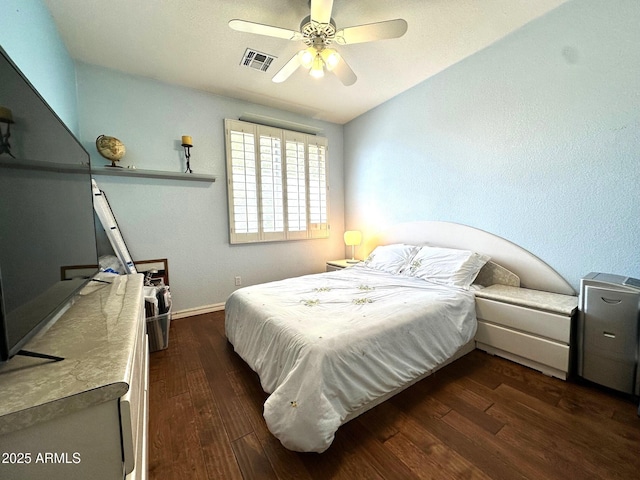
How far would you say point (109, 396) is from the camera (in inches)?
24.5

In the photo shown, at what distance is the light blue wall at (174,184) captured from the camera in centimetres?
254

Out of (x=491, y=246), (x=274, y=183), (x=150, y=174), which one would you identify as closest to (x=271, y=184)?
(x=274, y=183)

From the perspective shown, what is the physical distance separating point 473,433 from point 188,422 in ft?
5.22

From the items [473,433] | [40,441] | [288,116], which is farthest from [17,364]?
[288,116]

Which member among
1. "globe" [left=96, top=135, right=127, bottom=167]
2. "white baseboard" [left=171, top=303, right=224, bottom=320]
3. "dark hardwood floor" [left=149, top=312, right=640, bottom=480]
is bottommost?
"dark hardwood floor" [left=149, top=312, right=640, bottom=480]

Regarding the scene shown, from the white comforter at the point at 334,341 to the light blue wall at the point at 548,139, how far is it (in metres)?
0.95

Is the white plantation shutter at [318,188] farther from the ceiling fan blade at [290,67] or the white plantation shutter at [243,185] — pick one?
the ceiling fan blade at [290,67]

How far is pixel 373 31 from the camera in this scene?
1.65m

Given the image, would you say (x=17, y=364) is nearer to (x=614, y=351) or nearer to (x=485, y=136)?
(x=614, y=351)

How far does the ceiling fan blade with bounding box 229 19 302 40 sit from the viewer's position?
1591 mm

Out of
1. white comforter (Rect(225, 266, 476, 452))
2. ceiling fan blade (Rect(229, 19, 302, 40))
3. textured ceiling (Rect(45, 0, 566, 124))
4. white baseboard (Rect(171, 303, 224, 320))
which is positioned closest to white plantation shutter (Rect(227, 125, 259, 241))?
textured ceiling (Rect(45, 0, 566, 124))

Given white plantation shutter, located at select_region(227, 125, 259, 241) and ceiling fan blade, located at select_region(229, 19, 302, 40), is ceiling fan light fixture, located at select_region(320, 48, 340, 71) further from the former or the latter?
white plantation shutter, located at select_region(227, 125, 259, 241)

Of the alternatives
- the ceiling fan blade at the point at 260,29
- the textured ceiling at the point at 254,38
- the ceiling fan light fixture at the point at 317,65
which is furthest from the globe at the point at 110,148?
the ceiling fan light fixture at the point at 317,65

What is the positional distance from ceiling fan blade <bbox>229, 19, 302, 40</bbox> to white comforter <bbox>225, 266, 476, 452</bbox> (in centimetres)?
189
